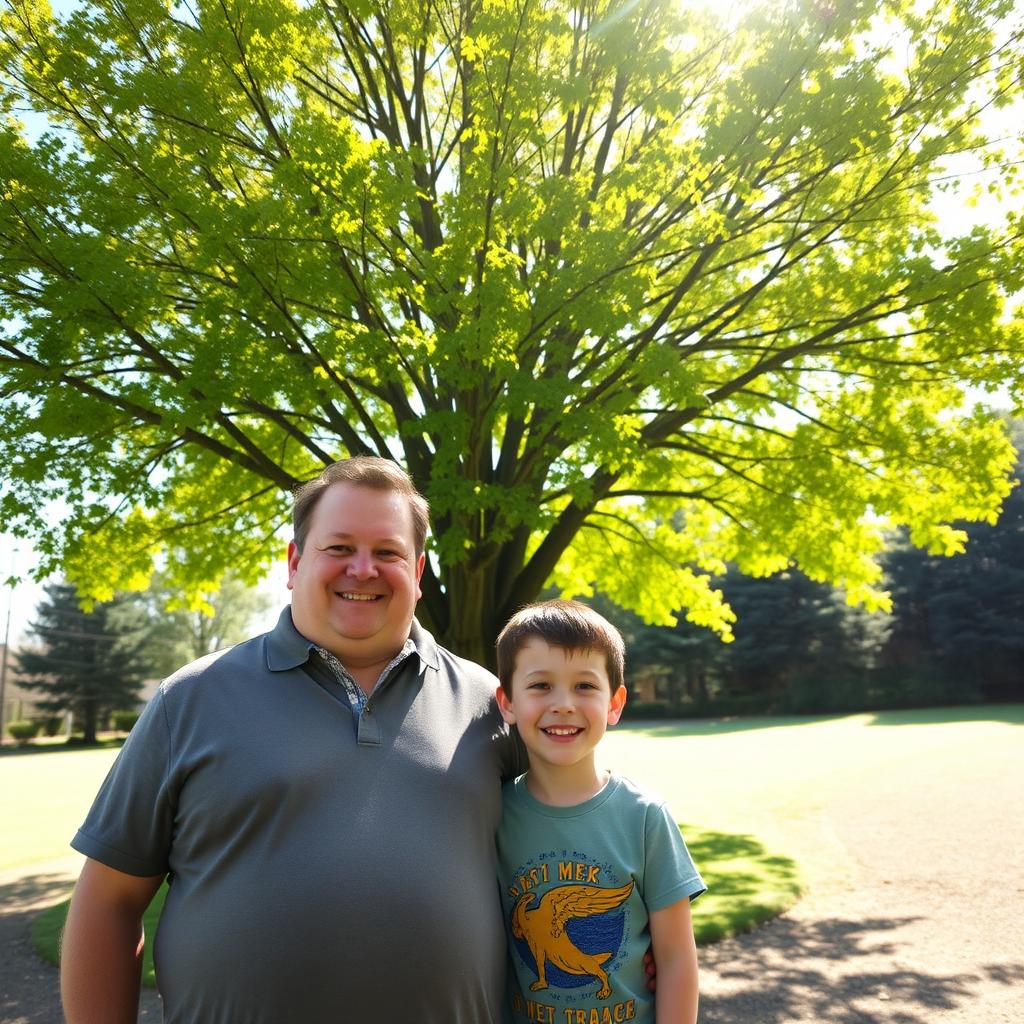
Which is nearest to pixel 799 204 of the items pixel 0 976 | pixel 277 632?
pixel 277 632

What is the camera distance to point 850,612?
1720 inches

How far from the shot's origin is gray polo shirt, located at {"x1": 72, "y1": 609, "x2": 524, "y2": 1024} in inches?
75.8

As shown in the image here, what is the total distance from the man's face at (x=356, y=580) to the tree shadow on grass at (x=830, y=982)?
4282mm

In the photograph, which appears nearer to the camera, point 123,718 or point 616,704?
point 616,704

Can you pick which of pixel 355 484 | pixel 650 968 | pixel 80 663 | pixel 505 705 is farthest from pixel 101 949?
pixel 80 663

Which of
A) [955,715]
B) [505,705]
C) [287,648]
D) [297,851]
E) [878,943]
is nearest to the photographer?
[297,851]

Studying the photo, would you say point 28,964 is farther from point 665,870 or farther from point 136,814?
point 665,870

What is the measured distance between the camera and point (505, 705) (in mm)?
2494

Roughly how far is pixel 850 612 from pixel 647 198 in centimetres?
3986

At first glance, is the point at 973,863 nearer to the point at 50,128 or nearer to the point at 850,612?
the point at 50,128

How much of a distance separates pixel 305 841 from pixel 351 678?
0.42 meters

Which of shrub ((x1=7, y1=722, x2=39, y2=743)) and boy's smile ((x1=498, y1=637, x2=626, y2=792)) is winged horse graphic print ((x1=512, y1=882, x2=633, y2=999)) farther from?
shrub ((x1=7, y1=722, x2=39, y2=743))

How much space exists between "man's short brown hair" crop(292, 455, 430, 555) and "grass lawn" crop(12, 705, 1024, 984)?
537cm

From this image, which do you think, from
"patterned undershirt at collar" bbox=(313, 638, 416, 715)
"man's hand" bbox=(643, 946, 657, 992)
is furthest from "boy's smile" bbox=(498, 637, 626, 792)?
"man's hand" bbox=(643, 946, 657, 992)
